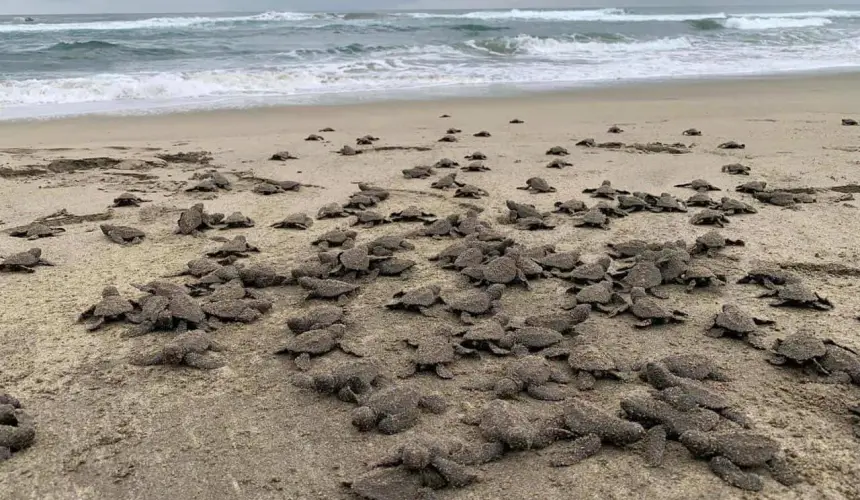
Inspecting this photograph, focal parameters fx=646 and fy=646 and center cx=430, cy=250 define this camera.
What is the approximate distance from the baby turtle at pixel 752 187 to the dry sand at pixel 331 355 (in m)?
0.31

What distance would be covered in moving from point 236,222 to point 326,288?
1.66 meters

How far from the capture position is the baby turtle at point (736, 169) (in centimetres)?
652

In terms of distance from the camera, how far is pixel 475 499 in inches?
87.4

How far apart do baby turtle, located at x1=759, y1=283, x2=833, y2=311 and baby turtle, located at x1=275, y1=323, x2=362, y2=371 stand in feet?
7.80

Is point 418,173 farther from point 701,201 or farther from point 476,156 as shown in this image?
point 701,201

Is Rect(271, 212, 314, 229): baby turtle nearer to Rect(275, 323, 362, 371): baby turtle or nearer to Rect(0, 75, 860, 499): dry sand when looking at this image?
Rect(0, 75, 860, 499): dry sand

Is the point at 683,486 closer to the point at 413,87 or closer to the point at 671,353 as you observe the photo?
the point at 671,353

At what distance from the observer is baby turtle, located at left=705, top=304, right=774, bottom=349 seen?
325cm

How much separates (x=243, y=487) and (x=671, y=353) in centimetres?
207

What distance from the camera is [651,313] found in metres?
3.46

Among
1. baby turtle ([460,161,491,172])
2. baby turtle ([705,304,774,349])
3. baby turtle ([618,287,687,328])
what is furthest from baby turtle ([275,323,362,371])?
baby turtle ([460,161,491,172])

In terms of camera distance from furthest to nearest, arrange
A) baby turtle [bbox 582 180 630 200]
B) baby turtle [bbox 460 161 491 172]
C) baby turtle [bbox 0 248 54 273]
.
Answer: baby turtle [bbox 460 161 491 172] < baby turtle [bbox 582 180 630 200] < baby turtle [bbox 0 248 54 273]

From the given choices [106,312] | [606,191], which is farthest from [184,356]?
[606,191]

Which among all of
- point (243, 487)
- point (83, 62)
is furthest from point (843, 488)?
point (83, 62)
